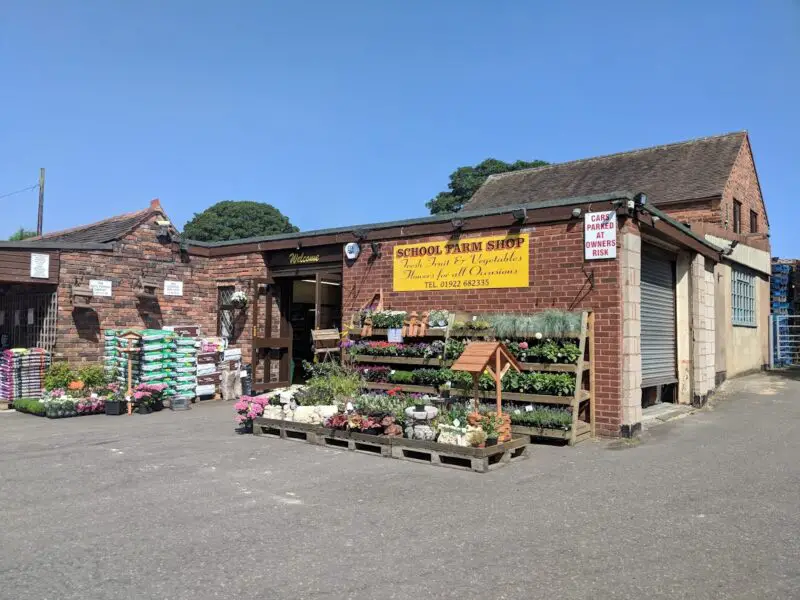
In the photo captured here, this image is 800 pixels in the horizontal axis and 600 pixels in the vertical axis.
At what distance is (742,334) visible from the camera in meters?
17.6

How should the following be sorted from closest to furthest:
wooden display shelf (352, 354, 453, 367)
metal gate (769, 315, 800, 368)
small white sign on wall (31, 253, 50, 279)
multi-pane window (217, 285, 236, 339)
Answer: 1. wooden display shelf (352, 354, 453, 367)
2. small white sign on wall (31, 253, 50, 279)
3. multi-pane window (217, 285, 236, 339)
4. metal gate (769, 315, 800, 368)

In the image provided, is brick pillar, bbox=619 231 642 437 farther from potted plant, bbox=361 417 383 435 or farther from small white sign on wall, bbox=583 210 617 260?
potted plant, bbox=361 417 383 435

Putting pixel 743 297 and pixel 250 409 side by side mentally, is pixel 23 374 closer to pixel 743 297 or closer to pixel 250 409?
pixel 250 409

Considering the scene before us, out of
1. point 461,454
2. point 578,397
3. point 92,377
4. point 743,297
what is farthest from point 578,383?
point 743,297

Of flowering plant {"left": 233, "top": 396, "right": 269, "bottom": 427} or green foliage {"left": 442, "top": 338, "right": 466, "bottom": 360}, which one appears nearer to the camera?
flowering plant {"left": 233, "top": 396, "right": 269, "bottom": 427}

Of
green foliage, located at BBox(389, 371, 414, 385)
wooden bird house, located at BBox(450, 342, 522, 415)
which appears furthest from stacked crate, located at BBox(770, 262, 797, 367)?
wooden bird house, located at BBox(450, 342, 522, 415)

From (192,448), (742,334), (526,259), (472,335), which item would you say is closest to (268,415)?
(192,448)

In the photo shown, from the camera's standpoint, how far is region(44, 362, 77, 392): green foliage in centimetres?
1277

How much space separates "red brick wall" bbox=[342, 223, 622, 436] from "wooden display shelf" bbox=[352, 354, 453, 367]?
127 centimetres

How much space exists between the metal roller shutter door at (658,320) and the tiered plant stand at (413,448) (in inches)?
173

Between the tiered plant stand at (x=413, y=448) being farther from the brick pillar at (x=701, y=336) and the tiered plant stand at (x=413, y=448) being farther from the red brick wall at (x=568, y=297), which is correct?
the brick pillar at (x=701, y=336)

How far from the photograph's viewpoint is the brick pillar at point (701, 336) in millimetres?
12508

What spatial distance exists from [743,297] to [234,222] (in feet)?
142

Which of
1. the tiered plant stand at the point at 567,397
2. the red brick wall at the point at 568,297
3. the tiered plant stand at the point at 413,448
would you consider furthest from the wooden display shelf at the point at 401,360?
the tiered plant stand at the point at 413,448
